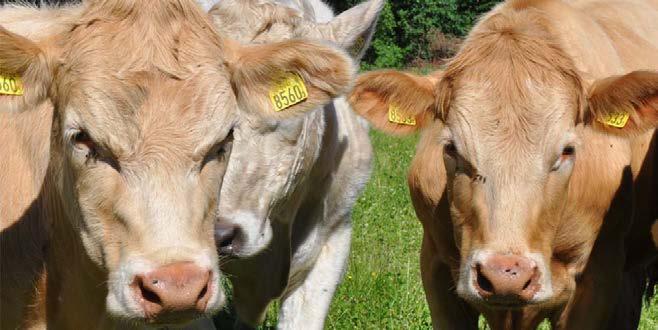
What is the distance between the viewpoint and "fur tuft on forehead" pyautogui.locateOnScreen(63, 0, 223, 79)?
4.26 metres

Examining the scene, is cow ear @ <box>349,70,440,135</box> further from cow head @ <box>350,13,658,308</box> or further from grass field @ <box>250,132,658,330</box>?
grass field @ <box>250,132,658,330</box>

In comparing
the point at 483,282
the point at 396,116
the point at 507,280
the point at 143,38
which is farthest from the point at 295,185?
the point at 143,38

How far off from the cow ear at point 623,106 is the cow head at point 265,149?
52.7 inches

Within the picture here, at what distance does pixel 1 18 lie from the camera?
5.49 meters

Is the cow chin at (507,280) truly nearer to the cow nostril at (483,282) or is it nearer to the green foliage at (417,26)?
the cow nostril at (483,282)

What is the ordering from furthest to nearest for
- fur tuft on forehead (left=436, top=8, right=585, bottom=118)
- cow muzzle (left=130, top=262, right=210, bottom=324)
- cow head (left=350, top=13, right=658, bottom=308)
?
fur tuft on forehead (left=436, top=8, right=585, bottom=118)
cow head (left=350, top=13, right=658, bottom=308)
cow muzzle (left=130, top=262, right=210, bottom=324)

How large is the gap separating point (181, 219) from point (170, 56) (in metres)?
0.61

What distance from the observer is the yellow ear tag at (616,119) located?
220 inches

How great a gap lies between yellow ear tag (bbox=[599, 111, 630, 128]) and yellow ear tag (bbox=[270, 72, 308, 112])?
5.39 ft

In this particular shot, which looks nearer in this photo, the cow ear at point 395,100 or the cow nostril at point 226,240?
the cow nostril at point 226,240

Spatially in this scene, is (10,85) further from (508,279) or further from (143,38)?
(508,279)

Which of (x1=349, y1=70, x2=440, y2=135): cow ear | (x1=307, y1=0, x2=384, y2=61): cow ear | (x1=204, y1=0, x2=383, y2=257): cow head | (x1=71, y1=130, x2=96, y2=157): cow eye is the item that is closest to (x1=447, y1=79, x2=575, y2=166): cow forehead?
(x1=349, y1=70, x2=440, y2=135): cow ear

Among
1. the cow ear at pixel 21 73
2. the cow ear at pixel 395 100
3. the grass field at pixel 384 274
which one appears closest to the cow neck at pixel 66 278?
the cow ear at pixel 21 73

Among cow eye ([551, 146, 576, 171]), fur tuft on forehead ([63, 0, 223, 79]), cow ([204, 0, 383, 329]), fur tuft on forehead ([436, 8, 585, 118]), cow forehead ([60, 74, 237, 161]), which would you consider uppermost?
fur tuft on forehead ([63, 0, 223, 79])
